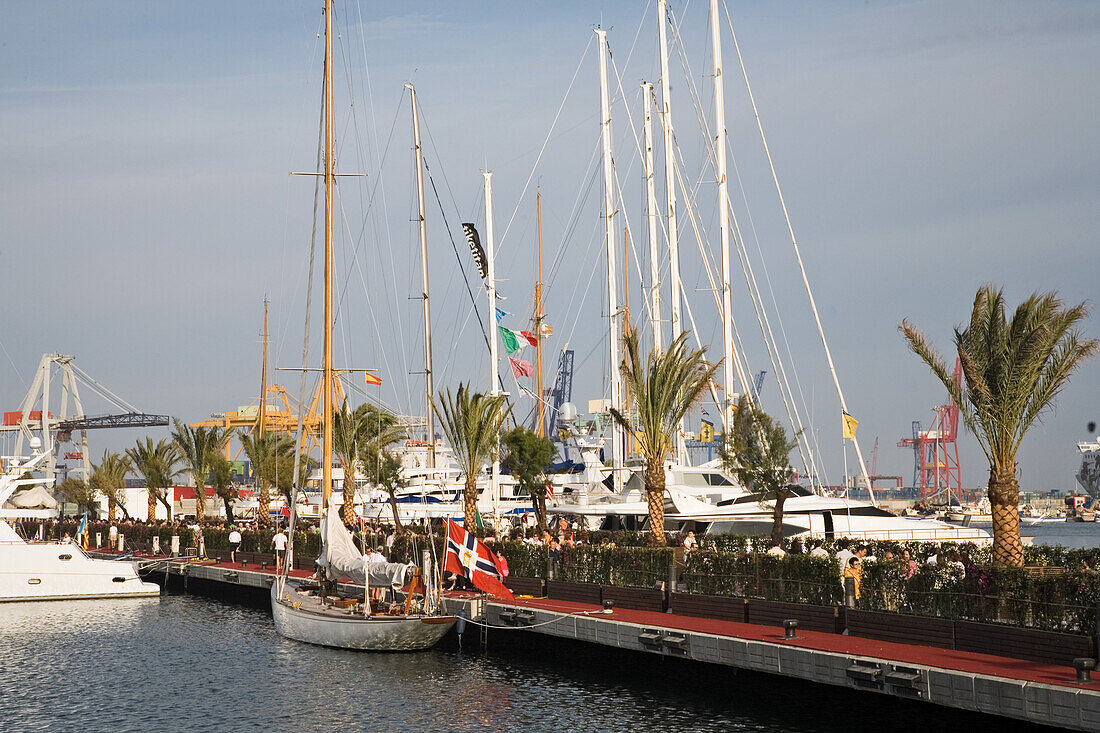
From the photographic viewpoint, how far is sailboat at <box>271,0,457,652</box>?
26.8 m

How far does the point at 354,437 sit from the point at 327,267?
737 inches

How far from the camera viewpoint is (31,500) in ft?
171

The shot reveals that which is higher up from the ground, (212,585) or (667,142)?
(667,142)

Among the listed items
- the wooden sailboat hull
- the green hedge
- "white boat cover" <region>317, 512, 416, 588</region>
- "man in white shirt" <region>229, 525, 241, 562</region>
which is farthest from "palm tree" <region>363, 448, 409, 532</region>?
the green hedge

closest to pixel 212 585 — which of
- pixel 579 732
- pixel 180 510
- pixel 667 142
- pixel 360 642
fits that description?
pixel 360 642

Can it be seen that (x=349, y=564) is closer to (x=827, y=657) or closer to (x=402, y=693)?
(x=402, y=693)

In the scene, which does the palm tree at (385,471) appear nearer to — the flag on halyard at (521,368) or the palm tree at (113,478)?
the flag on halyard at (521,368)

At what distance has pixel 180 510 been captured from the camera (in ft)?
322

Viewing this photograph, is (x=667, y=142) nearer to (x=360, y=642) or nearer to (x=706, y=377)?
(x=706, y=377)

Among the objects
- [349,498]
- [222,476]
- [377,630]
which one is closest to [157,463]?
[222,476]

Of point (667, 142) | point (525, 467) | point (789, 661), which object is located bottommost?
point (789, 661)

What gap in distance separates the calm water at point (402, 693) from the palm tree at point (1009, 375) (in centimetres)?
559

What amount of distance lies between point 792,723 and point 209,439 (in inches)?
1985

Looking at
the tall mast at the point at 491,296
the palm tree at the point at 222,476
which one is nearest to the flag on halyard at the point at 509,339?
the tall mast at the point at 491,296
